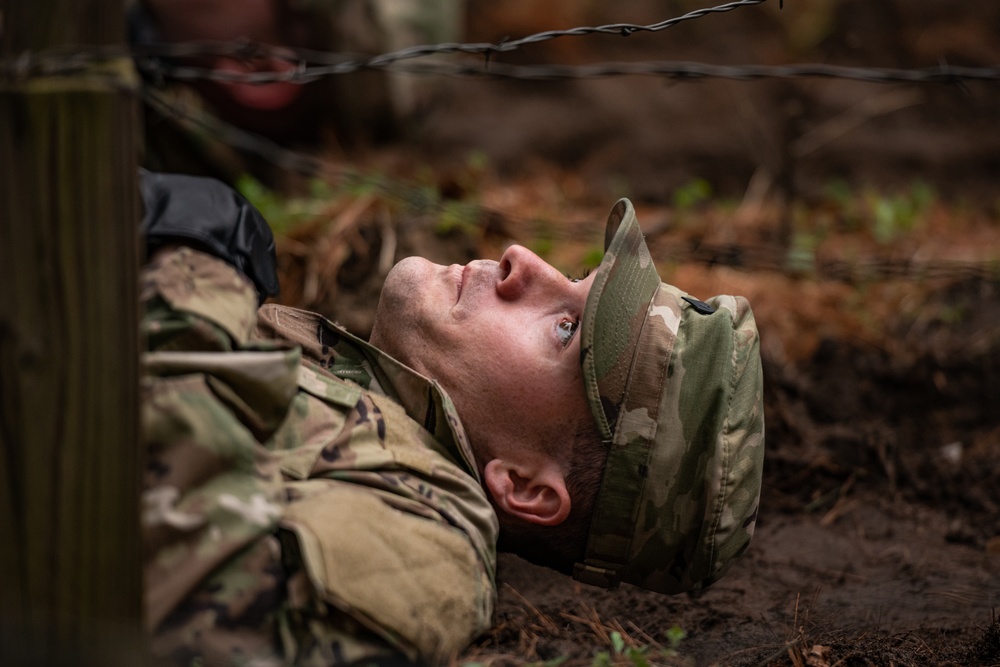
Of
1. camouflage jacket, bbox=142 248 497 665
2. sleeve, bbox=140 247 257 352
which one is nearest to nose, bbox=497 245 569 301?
camouflage jacket, bbox=142 248 497 665

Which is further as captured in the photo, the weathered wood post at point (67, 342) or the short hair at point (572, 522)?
the short hair at point (572, 522)

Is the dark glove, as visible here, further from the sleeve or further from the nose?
the nose

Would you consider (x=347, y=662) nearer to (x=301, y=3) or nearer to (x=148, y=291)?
(x=148, y=291)

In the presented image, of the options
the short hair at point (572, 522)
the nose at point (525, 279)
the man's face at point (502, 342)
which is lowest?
the short hair at point (572, 522)

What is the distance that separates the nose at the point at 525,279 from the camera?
7.07ft

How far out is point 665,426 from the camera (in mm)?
2064

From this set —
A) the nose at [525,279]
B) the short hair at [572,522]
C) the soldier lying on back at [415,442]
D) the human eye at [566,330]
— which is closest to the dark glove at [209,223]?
the soldier lying on back at [415,442]

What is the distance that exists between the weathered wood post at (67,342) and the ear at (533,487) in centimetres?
100

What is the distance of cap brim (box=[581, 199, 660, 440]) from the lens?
202 centimetres

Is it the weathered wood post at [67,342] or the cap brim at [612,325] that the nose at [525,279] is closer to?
the cap brim at [612,325]

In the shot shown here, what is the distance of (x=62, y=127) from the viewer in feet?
3.91

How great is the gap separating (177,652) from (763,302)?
3.32 metres

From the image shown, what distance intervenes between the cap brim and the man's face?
1.8 inches

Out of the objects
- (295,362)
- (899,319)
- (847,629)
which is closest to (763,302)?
(899,319)
